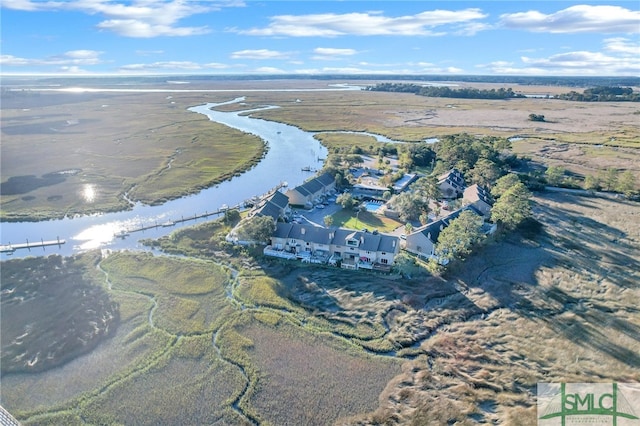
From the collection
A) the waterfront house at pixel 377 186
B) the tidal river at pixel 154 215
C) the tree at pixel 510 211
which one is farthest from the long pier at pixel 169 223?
the tree at pixel 510 211

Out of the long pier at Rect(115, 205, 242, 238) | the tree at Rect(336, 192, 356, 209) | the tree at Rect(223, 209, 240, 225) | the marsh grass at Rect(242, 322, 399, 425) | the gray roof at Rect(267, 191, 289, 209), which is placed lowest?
the marsh grass at Rect(242, 322, 399, 425)

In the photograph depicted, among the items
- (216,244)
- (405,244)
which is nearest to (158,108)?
(216,244)

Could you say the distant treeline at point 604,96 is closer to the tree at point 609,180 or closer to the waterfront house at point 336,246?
the tree at point 609,180

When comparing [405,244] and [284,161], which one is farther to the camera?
[284,161]

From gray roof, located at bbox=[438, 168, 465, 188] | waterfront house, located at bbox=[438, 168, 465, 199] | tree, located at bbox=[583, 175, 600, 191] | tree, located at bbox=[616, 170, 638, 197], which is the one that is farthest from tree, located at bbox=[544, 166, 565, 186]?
waterfront house, located at bbox=[438, 168, 465, 199]

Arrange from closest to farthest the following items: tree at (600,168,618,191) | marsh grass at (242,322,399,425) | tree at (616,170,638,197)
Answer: marsh grass at (242,322,399,425)
tree at (616,170,638,197)
tree at (600,168,618,191)

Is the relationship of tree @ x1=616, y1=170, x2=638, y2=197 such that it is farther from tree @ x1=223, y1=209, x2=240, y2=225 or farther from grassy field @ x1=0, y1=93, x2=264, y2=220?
grassy field @ x1=0, y1=93, x2=264, y2=220

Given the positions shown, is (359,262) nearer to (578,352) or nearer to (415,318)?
(415,318)
